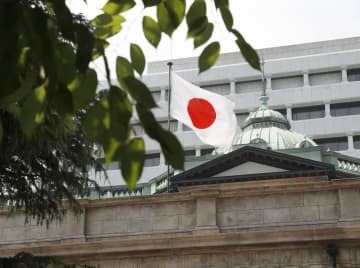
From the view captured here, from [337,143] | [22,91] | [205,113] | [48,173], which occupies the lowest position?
[22,91]

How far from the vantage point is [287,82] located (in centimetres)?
7512

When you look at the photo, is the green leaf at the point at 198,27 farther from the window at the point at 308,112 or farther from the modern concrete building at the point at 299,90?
the window at the point at 308,112

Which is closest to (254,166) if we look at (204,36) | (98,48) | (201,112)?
(201,112)

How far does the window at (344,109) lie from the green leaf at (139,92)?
70.0 meters

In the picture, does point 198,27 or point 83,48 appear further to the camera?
point 198,27

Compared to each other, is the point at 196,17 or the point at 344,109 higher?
the point at 344,109

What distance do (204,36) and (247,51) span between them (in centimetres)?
34

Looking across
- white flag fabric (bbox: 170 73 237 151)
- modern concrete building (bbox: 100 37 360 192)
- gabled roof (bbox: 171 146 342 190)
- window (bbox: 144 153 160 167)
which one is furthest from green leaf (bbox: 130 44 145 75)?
window (bbox: 144 153 160 167)

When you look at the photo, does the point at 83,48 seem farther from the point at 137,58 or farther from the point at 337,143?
the point at 337,143

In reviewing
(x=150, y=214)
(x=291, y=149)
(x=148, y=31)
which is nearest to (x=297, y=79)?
(x=291, y=149)

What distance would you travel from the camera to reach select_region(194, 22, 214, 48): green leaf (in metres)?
3.99

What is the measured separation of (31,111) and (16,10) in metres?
0.43

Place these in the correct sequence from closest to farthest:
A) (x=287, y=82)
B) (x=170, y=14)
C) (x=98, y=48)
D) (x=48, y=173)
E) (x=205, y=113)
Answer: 1. (x=98, y=48)
2. (x=170, y=14)
3. (x=48, y=173)
4. (x=205, y=113)
5. (x=287, y=82)

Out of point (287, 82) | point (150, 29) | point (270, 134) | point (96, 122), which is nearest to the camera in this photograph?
point (96, 122)
